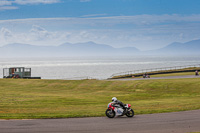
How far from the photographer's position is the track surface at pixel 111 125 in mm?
15164

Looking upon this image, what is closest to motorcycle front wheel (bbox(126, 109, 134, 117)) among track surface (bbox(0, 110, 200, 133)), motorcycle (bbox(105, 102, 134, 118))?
motorcycle (bbox(105, 102, 134, 118))

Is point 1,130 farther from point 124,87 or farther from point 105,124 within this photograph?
point 124,87

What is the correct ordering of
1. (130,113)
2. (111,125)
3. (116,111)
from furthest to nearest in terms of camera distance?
(130,113) < (116,111) < (111,125)

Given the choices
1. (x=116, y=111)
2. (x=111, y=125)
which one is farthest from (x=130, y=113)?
(x=111, y=125)

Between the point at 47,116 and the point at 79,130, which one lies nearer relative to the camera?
the point at 79,130

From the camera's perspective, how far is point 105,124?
16.8 metres

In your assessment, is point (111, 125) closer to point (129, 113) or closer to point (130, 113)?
point (129, 113)

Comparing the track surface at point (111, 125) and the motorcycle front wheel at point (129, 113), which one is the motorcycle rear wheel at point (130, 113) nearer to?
the motorcycle front wheel at point (129, 113)

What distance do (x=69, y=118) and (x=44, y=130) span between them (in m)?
3.86

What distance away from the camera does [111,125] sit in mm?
16516

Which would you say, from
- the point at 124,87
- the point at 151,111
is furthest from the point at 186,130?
the point at 124,87

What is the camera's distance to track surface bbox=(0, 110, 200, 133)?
597 inches

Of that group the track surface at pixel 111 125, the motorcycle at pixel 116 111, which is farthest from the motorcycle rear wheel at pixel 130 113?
the track surface at pixel 111 125

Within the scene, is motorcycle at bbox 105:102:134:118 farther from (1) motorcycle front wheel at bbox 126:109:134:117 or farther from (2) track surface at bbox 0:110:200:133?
(2) track surface at bbox 0:110:200:133
